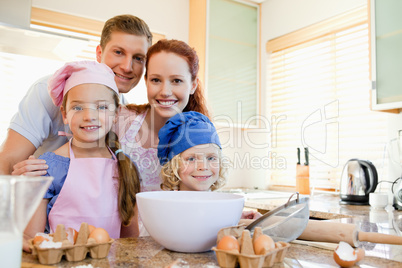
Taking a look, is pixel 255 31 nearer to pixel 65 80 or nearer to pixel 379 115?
pixel 379 115

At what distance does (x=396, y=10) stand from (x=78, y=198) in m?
1.90

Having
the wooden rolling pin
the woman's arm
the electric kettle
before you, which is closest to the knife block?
the electric kettle

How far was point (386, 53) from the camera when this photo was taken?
6.59 ft

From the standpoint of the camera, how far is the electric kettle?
2.03 metres

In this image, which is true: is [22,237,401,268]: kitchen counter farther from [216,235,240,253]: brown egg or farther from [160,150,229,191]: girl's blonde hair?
[160,150,229,191]: girl's blonde hair

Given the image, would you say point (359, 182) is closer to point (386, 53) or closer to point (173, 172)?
point (386, 53)

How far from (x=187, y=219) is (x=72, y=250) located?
0.21m

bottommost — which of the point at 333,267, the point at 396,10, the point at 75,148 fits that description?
the point at 333,267

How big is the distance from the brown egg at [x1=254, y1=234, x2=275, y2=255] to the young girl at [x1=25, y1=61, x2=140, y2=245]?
58cm

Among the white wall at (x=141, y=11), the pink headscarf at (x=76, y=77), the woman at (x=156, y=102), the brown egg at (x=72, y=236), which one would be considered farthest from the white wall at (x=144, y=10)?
the brown egg at (x=72, y=236)

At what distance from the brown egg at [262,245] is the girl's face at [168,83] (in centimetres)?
83

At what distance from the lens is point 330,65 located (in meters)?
2.76

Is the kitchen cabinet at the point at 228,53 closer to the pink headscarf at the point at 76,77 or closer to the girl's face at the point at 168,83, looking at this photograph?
the girl's face at the point at 168,83

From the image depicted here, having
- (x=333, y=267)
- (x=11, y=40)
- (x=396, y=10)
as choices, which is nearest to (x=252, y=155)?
(x=396, y=10)
